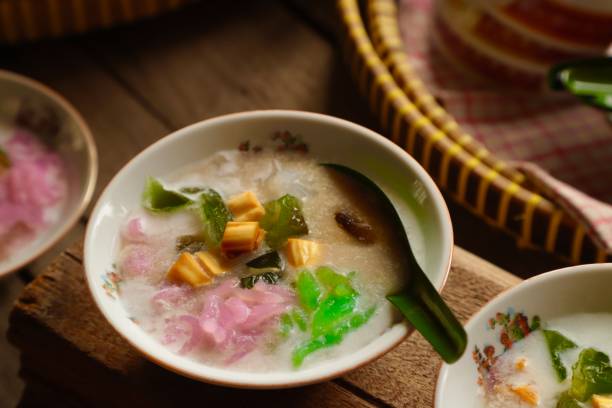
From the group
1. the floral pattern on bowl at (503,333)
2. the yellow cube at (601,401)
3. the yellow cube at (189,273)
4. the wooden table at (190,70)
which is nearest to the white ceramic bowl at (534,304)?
the floral pattern on bowl at (503,333)

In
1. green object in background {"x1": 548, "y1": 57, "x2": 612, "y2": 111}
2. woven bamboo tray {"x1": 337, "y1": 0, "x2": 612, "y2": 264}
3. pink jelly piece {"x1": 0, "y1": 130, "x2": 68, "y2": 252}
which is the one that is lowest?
pink jelly piece {"x1": 0, "y1": 130, "x2": 68, "y2": 252}

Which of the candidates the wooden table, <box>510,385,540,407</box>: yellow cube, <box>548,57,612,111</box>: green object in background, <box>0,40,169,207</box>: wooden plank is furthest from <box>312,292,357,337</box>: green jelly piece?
<box>0,40,169,207</box>: wooden plank

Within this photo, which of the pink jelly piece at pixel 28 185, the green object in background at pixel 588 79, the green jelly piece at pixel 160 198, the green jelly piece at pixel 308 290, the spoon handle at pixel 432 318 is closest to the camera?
the spoon handle at pixel 432 318

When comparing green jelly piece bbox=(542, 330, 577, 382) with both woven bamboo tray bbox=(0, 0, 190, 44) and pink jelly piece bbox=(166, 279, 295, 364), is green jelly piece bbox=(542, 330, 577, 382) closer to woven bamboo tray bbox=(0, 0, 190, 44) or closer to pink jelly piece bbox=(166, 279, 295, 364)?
pink jelly piece bbox=(166, 279, 295, 364)

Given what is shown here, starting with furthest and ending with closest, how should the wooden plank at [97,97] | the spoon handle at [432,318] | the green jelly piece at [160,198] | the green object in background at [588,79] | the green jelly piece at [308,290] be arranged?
the wooden plank at [97,97] < the green object in background at [588,79] < the green jelly piece at [160,198] < the green jelly piece at [308,290] < the spoon handle at [432,318]

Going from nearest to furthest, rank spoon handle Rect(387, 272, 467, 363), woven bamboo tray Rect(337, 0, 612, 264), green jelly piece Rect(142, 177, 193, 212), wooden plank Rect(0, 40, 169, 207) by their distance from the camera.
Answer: spoon handle Rect(387, 272, 467, 363) → green jelly piece Rect(142, 177, 193, 212) → woven bamboo tray Rect(337, 0, 612, 264) → wooden plank Rect(0, 40, 169, 207)

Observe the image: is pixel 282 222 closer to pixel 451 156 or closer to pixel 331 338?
pixel 331 338

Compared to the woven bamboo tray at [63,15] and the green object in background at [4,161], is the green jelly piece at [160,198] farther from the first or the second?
the woven bamboo tray at [63,15]
